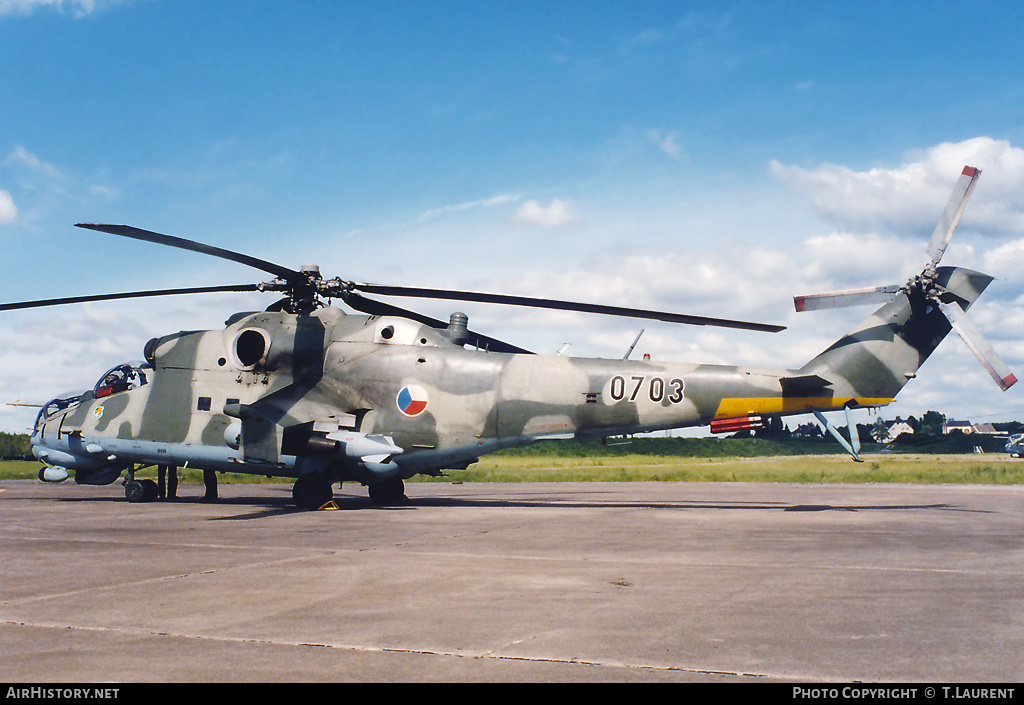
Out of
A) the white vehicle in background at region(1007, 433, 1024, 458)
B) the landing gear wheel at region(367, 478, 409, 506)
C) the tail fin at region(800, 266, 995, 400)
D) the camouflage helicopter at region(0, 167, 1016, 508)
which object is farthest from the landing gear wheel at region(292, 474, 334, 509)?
the white vehicle in background at region(1007, 433, 1024, 458)

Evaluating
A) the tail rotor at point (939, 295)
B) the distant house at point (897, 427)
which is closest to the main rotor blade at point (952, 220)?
the tail rotor at point (939, 295)

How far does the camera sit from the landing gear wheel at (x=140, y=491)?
2191 centimetres

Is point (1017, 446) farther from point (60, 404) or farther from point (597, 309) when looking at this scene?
point (60, 404)

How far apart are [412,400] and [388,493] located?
115 inches

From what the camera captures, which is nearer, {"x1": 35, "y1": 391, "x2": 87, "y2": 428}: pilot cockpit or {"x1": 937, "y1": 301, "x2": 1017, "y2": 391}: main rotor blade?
{"x1": 937, "y1": 301, "x2": 1017, "y2": 391}: main rotor blade

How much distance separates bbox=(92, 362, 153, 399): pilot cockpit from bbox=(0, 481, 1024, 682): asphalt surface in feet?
23.7

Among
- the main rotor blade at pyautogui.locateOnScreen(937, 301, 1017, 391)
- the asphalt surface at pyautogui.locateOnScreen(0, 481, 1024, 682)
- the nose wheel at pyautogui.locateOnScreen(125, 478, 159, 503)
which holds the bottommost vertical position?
the nose wheel at pyautogui.locateOnScreen(125, 478, 159, 503)

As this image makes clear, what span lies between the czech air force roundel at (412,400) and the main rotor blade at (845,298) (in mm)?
9049

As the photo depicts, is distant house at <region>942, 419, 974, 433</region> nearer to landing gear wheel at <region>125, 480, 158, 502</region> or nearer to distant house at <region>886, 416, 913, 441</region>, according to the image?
distant house at <region>886, 416, 913, 441</region>

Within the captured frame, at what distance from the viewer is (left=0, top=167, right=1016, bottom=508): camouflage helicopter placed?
709 inches

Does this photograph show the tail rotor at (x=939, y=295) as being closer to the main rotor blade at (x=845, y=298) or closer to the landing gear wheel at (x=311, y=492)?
the main rotor blade at (x=845, y=298)

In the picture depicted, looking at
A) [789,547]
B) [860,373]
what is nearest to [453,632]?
[789,547]

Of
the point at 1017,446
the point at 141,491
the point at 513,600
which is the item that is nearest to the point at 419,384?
the point at 141,491

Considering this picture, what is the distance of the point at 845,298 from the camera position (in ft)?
59.4
